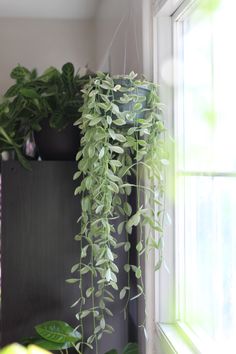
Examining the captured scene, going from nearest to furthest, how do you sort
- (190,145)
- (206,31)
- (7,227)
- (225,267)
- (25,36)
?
(225,267)
(206,31)
(190,145)
(7,227)
(25,36)

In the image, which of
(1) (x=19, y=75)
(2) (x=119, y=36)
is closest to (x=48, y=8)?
(2) (x=119, y=36)

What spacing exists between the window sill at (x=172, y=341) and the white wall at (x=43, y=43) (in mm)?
2180

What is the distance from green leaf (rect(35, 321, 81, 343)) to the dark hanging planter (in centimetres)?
66

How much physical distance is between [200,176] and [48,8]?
2.12 meters

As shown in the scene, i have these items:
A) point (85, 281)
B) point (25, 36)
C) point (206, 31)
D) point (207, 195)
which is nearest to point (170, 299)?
point (85, 281)

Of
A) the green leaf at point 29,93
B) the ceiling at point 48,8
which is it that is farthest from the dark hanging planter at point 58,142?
the ceiling at point 48,8

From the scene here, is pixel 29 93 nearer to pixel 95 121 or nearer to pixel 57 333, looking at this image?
pixel 95 121

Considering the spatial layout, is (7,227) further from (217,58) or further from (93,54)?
(93,54)

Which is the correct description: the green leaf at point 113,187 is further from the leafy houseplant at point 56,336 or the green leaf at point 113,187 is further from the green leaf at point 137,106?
the leafy houseplant at point 56,336

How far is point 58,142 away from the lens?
1.64m

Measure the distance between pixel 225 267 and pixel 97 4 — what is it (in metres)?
2.29

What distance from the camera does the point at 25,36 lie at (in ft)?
10.0

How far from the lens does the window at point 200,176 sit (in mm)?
1144

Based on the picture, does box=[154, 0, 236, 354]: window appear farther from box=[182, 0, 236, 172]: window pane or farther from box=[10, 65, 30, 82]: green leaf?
box=[10, 65, 30, 82]: green leaf
